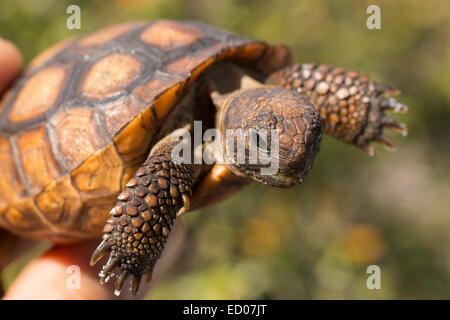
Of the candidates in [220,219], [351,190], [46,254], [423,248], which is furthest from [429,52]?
[46,254]

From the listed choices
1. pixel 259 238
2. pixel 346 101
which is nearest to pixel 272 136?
pixel 346 101

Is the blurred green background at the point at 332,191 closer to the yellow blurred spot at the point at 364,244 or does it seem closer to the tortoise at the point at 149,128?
the yellow blurred spot at the point at 364,244

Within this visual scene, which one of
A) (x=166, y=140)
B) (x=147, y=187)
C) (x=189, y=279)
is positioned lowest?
(x=189, y=279)

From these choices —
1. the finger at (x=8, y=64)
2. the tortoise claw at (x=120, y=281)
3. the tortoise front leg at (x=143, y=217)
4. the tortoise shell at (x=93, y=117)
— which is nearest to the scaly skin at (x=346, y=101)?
the tortoise shell at (x=93, y=117)

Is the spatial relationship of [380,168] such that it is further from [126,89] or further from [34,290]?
[34,290]

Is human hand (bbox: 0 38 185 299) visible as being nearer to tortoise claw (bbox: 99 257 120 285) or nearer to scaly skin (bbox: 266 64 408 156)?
tortoise claw (bbox: 99 257 120 285)

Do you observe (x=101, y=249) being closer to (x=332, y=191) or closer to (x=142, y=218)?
(x=142, y=218)
